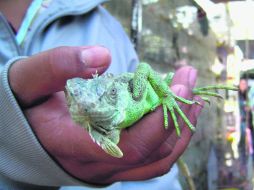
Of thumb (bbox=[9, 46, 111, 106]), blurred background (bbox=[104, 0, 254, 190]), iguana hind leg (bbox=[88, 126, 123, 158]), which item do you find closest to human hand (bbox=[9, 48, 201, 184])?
thumb (bbox=[9, 46, 111, 106])

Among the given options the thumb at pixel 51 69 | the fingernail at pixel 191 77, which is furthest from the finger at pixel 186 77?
the thumb at pixel 51 69

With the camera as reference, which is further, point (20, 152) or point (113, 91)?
point (20, 152)

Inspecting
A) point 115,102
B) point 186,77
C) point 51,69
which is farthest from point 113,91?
point 186,77

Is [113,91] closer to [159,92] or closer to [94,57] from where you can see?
[94,57]

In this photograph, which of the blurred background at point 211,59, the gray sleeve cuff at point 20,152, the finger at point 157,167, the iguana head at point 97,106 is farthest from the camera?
the blurred background at point 211,59

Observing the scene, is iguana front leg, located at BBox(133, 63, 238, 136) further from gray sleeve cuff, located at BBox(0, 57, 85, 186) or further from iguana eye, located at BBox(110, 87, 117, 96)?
gray sleeve cuff, located at BBox(0, 57, 85, 186)

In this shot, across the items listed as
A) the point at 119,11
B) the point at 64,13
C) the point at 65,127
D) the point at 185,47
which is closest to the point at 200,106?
the point at 65,127

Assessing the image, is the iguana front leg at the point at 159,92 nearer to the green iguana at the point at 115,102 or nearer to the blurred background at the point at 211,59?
the green iguana at the point at 115,102

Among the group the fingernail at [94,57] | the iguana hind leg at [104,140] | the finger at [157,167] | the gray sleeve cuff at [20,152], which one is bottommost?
the finger at [157,167]
